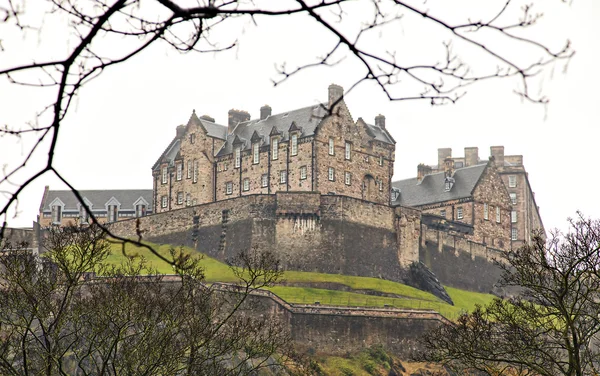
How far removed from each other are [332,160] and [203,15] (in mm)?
61089

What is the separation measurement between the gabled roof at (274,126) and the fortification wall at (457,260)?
12.1 m

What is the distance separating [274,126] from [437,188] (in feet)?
60.6

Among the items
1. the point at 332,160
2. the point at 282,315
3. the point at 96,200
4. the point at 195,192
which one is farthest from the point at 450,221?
the point at 96,200

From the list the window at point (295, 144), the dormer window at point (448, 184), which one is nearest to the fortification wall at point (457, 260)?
the dormer window at point (448, 184)

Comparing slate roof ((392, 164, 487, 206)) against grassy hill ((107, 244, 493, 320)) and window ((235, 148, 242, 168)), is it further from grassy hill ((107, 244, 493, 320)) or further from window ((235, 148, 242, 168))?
Answer: window ((235, 148, 242, 168))

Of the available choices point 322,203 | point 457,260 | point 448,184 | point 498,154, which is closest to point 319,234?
point 322,203

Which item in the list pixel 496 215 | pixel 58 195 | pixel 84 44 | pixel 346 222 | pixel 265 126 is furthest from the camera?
pixel 58 195

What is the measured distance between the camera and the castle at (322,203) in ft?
203

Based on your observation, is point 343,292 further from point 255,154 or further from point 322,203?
point 255,154

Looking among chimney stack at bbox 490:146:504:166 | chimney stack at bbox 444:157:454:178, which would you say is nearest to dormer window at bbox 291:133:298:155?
chimney stack at bbox 444:157:454:178

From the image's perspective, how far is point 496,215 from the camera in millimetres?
77375

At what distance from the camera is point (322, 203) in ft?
204

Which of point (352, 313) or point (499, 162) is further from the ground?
point (499, 162)

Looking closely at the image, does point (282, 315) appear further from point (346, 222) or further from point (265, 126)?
point (265, 126)
